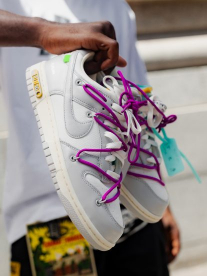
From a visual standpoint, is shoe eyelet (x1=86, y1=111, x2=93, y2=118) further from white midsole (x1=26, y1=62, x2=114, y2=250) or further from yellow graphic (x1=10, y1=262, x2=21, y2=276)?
yellow graphic (x1=10, y1=262, x2=21, y2=276)

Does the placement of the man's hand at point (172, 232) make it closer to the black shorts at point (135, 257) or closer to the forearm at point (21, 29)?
the black shorts at point (135, 257)

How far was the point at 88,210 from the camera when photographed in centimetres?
92

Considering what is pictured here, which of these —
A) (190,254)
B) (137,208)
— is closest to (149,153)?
(137,208)

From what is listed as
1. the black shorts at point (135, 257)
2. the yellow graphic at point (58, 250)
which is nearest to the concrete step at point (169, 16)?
the black shorts at point (135, 257)

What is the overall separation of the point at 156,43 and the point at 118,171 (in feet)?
5.93

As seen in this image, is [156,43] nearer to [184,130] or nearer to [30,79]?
[184,130]

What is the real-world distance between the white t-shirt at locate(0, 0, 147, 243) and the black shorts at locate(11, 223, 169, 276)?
9.3 inches

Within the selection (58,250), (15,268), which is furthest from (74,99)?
(15,268)

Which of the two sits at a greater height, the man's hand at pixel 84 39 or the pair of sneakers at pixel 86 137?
the man's hand at pixel 84 39

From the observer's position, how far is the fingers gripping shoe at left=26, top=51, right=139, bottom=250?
0.92 meters

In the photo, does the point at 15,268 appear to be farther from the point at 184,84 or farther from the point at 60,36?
the point at 184,84

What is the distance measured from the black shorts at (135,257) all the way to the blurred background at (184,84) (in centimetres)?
130

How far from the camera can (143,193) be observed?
108 centimetres

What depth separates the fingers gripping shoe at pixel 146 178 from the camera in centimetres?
107
